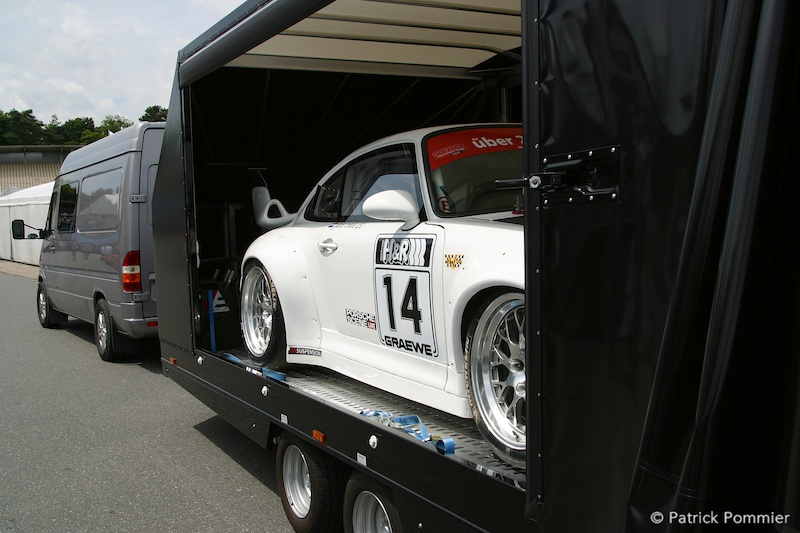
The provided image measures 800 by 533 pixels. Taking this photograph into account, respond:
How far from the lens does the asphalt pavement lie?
4.67 m

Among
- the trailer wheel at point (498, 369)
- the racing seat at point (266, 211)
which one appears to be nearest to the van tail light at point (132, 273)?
the racing seat at point (266, 211)

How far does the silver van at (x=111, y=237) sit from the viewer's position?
336 inches

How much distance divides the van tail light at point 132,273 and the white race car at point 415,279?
3849 mm

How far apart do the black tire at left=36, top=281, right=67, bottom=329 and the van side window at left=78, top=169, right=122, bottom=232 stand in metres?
2.91

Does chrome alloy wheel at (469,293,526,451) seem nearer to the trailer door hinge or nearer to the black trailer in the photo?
the black trailer

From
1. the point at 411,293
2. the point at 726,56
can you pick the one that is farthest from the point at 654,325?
the point at 411,293

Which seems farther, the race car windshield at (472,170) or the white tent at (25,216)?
the white tent at (25,216)

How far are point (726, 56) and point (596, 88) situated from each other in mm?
447

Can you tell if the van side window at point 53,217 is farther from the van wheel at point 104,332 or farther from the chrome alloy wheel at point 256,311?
the chrome alloy wheel at point 256,311

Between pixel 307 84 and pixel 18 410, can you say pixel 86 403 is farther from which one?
pixel 307 84

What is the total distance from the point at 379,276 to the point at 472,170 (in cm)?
77

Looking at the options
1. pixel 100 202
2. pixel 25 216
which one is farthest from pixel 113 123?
pixel 100 202

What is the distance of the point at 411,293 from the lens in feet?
11.3

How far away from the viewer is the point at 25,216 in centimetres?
2608
